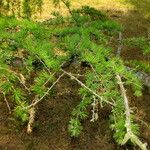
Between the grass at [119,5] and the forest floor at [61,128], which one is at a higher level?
the forest floor at [61,128]

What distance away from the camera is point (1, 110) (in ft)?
24.4

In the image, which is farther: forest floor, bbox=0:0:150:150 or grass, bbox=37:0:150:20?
grass, bbox=37:0:150:20

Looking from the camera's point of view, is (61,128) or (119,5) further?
(119,5)

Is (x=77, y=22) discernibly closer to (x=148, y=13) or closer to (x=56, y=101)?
(x=56, y=101)

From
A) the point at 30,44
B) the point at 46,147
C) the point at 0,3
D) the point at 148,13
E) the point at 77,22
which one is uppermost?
the point at 30,44

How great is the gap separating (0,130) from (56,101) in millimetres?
1497

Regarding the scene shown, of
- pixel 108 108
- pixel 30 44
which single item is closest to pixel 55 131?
pixel 108 108

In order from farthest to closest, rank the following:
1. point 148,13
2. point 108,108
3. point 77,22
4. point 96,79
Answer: point 148,13 → point 108,108 → point 77,22 → point 96,79

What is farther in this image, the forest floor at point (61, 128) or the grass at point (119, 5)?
the grass at point (119, 5)

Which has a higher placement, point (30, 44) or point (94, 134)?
point (30, 44)

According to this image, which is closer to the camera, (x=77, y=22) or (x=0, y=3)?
(x=77, y=22)

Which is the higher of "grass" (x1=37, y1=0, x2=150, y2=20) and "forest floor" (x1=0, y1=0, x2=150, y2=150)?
"forest floor" (x1=0, y1=0, x2=150, y2=150)

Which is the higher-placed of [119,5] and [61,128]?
[61,128]

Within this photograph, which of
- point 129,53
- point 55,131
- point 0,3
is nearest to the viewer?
point 0,3
